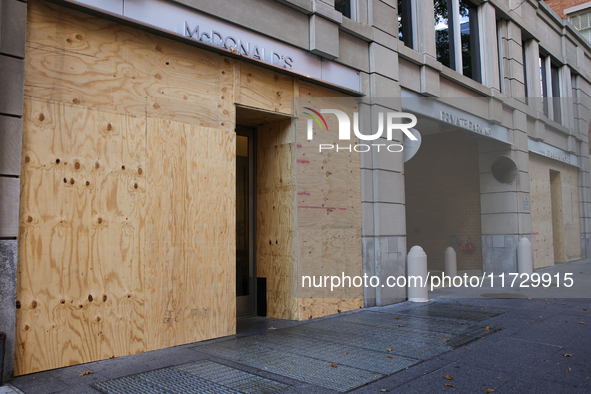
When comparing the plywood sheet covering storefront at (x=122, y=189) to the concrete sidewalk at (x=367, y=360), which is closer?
the concrete sidewalk at (x=367, y=360)

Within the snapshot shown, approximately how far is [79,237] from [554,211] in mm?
16317

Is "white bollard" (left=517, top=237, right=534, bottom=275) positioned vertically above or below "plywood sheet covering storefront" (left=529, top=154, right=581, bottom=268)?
below

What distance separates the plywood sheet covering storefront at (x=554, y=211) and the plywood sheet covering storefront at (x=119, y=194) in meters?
11.8

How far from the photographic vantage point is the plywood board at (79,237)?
15.2 ft

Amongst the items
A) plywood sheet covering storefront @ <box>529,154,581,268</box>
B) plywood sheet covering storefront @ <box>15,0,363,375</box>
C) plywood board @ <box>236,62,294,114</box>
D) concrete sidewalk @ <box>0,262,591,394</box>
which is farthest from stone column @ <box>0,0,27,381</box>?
plywood sheet covering storefront @ <box>529,154,581,268</box>

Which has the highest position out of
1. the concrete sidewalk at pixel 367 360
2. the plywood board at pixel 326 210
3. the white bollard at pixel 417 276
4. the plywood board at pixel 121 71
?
the plywood board at pixel 121 71

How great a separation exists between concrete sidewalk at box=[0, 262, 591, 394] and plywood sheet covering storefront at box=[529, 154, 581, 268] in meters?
8.36

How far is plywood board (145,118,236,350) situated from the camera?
221 inches

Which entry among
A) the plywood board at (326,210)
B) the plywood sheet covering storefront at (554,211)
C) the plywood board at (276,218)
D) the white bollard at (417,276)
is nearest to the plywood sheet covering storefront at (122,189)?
the plywood board at (276,218)

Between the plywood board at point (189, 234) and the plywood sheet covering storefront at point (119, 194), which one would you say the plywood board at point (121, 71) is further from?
the plywood board at point (189, 234)

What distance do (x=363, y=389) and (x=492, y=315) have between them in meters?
4.12

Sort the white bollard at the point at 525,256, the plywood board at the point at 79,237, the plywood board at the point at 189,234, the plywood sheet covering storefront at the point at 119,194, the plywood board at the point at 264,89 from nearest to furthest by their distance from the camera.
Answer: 1. the plywood board at the point at 79,237
2. the plywood sheet covering storefront at the point at 119,194
3. the plywood board at the point at 189,234
4. the plywood board at the point at 264,89
5. the white bollard at the point at 525,256

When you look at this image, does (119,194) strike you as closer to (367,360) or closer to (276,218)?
(276,218)

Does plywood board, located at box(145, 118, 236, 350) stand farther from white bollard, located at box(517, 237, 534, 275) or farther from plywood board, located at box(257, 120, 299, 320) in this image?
white bollard, located at box(517, 237, 534, 275)
